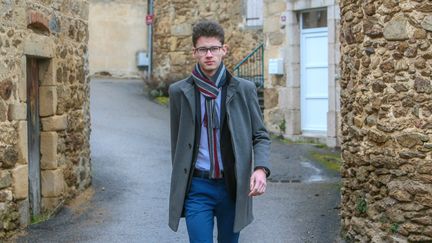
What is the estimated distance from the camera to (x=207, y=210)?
4.32 m

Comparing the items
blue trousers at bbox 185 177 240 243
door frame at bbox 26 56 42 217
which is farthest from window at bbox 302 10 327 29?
blue trousers at bbox 185 177 240 243

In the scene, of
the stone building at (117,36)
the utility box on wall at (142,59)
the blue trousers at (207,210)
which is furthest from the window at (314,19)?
the stone building at (117,36)

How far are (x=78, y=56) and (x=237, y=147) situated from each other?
5848mm

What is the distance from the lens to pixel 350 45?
7.01m

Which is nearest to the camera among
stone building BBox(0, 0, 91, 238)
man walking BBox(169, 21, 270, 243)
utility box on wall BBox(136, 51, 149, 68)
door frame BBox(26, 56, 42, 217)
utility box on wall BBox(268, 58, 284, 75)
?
man walking BBox(169, 21, 270, 243)

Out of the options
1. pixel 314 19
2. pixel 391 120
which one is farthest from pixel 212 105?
pixel 314 19

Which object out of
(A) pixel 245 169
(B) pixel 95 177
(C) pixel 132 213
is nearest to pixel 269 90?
(B) pixel 95 177

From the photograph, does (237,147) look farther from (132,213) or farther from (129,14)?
(129,14)

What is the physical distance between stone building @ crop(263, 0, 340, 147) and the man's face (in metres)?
9.39

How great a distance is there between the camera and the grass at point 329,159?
11725mm

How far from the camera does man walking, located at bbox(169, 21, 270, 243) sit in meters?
4.31

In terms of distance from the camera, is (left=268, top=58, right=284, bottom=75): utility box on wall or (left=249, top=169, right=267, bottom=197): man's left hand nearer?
(left=249, top=169, right=267, bottom=197): man's left hand

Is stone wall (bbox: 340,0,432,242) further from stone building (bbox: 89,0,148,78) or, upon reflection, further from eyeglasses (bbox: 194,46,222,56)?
stone building (bbox: 89,0,148,78)

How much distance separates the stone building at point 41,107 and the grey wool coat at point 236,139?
332 centimetres
